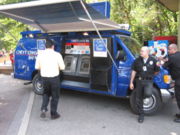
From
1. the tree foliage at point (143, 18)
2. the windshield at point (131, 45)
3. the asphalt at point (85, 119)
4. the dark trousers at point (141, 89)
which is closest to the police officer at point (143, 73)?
the dark trousers at point (141, 89)

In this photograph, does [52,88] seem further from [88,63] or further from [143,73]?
[143,73]

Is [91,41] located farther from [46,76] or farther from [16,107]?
[16,107]

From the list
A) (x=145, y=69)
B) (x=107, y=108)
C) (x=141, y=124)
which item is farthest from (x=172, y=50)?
(x=107, y=108)

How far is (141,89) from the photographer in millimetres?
4500

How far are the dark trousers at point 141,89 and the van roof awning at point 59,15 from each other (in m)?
1.53

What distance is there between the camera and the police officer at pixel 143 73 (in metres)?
4.38

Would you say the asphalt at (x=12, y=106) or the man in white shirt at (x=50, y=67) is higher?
the man in white shirt at (x=50, y=67)

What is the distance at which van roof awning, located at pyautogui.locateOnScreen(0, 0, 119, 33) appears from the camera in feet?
13.9

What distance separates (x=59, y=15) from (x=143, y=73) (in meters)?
2.58

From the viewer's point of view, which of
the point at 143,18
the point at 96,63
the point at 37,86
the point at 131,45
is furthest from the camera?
the point at 143,18

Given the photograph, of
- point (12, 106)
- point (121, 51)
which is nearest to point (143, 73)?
point (121, 51)

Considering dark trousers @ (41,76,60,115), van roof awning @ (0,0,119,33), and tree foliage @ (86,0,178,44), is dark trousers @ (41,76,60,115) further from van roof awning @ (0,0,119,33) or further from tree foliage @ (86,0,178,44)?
tree foliage @ (86,0,178,44)

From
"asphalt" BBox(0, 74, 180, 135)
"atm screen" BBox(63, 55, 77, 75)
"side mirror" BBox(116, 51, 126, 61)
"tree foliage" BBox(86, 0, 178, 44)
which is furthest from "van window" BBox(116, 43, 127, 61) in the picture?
"tree foliage" BBox(86, 0, 178, 44)

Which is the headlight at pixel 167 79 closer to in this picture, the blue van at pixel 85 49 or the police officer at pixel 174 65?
the blue van at pixel 85 49
